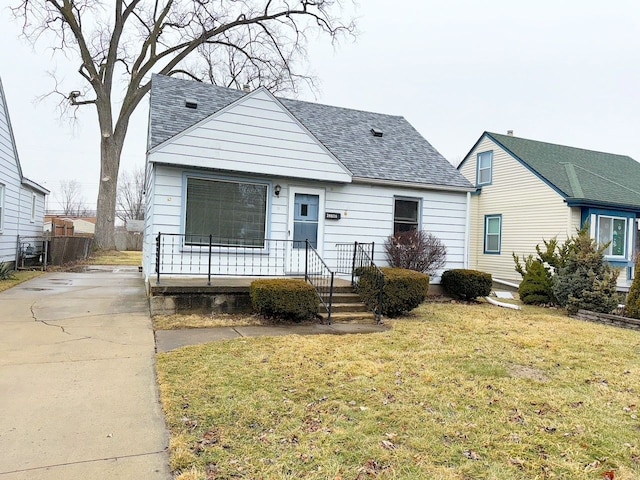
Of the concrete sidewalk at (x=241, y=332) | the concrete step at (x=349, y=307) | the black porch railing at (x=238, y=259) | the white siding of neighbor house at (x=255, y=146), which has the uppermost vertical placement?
the white siding of neighbor house at (x=255, y=146)

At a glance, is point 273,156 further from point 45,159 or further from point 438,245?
point 45,159

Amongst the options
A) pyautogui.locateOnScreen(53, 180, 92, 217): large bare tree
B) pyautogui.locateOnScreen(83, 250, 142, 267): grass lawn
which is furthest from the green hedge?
pyautogui.locateOnScreen(53, 180, 92, 217): large bare tree

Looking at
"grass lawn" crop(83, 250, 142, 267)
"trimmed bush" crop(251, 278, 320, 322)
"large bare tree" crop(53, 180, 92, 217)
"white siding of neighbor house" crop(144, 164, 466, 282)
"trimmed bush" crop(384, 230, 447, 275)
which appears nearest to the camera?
"trimmed bush" crop(251, 278, 320, 322)

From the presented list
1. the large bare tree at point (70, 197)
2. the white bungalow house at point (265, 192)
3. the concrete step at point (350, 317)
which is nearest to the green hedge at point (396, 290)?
the concrete step at point (350, 317)

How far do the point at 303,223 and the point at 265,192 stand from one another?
113cm

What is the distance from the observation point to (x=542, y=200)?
14820 mm

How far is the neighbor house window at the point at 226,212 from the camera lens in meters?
8.60

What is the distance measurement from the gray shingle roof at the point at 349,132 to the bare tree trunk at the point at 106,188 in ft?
40.8

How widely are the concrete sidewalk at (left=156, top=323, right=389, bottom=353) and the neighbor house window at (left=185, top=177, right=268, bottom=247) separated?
2.59 metres

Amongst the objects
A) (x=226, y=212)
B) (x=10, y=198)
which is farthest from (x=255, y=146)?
(x=10, y=198)

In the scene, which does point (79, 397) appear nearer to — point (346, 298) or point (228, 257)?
point (346, 298)

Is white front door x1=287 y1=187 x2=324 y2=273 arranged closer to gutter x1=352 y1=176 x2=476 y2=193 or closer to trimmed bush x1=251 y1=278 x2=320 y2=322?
gutter x1=352 y1=176 x2=476 y2=193

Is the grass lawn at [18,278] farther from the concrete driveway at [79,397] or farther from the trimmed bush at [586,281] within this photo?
the trimmed bush at [586,281]

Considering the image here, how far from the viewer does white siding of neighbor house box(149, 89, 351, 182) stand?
820 cm
